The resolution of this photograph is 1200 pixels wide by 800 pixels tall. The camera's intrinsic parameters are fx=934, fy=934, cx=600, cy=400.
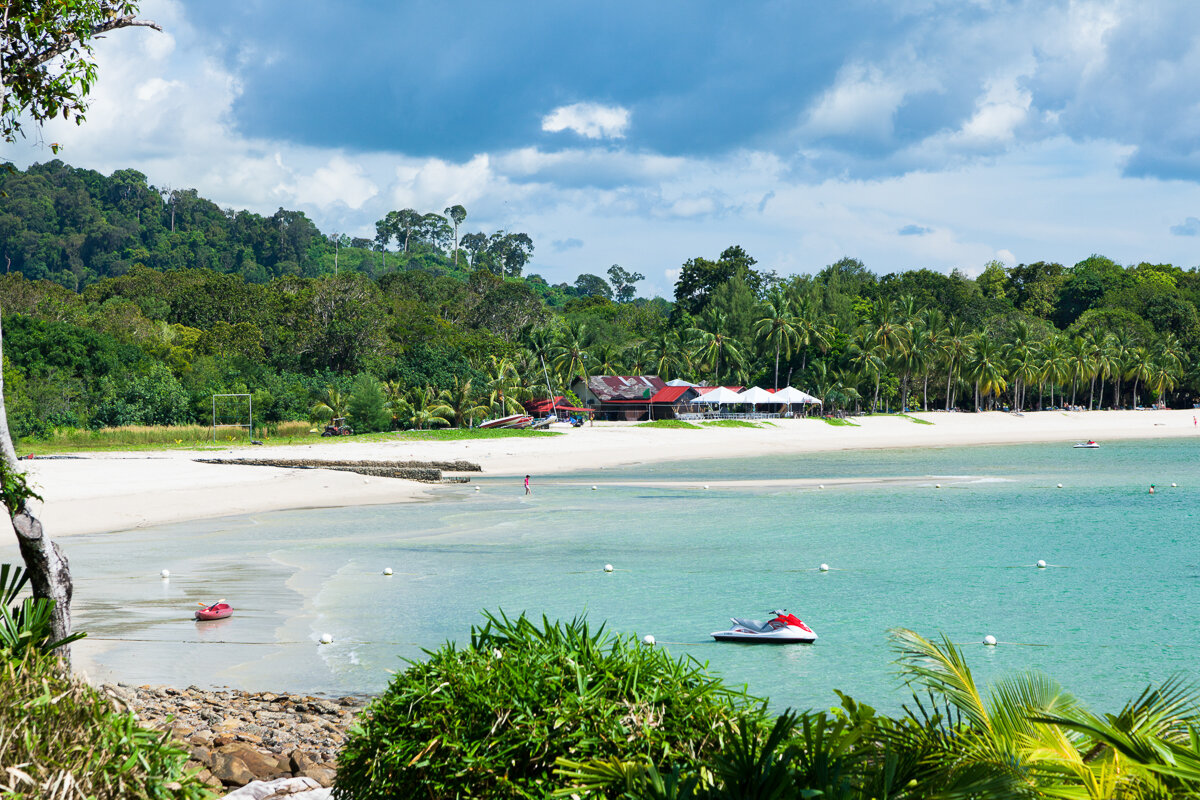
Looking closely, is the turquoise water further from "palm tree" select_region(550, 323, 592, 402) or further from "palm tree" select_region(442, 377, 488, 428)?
"palm tree" select_region(550, 323, 592, 402)

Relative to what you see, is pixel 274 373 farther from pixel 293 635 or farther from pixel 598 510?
pixel 293 635

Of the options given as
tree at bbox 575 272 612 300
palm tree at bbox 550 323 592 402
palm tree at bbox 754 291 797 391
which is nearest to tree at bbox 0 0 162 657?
palm tree at bbox 550 323 592 402

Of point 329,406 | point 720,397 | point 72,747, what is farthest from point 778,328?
point 72,747

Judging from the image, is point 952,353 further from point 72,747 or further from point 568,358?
point 72,747

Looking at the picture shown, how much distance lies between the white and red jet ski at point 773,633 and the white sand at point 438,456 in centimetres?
952

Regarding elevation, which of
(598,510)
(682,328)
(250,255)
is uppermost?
(250,255)

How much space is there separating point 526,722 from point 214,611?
1243cm

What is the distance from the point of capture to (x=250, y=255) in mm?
146625

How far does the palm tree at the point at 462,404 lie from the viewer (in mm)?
61000

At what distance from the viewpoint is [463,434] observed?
56500mm

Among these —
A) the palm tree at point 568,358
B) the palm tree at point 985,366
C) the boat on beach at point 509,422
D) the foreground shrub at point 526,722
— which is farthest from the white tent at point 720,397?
the foreground shrub at point 526,722

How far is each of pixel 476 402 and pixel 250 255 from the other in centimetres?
9903

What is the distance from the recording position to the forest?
55219mm

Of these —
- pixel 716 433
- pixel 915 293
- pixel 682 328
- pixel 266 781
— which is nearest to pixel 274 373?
pixel 716 433
